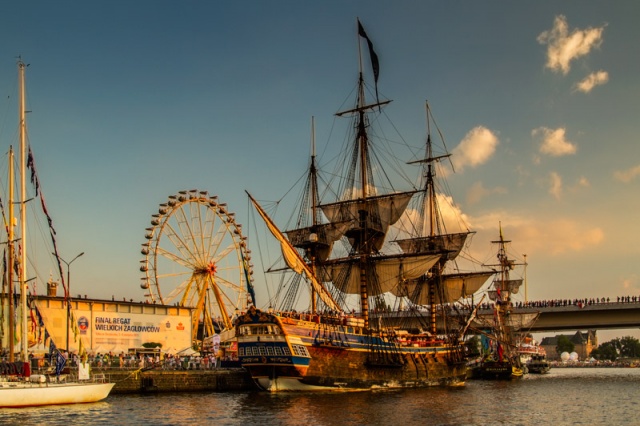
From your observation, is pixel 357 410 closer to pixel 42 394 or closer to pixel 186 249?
pixel 42 394

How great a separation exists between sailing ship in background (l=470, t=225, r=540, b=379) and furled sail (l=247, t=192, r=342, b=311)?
26203mm

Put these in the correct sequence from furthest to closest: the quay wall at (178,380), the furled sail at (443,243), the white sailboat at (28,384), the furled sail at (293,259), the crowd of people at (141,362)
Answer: the furled sail at (443,243)
the furled sail at (293,259)
the crowd of people at (141,362)
the quay wall at (178,380)
the white sailboat at (28,384)

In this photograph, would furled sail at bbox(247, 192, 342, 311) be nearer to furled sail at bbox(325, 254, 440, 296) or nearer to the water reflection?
furled sail at bbox(325, 254, 440, 296)

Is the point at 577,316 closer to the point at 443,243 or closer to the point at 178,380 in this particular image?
the point at 443,243

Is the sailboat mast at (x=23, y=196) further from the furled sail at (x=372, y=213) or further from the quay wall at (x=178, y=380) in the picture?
the furled sail at (x=372, y=213)

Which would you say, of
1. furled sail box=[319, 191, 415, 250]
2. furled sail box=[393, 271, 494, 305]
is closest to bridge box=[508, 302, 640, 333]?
furled sail box=[393, 271, 494, 305]

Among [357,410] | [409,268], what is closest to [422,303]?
[409,268]

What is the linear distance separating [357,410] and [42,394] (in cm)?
1995

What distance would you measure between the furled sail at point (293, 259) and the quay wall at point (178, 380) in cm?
1181

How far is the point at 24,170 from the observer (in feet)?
174

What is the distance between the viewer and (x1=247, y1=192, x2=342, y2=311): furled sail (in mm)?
72938

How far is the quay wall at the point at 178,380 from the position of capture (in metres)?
58.0

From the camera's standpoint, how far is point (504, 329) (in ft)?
360

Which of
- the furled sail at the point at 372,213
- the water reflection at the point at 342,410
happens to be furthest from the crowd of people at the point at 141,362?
the furled sail at the point at 372,213
